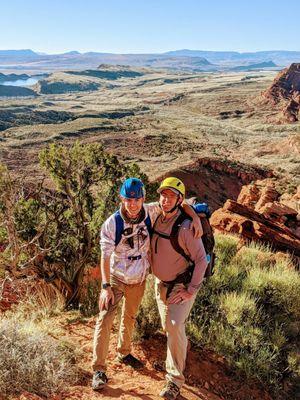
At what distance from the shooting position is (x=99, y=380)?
421cm

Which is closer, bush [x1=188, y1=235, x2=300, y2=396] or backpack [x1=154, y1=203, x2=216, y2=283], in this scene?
backpack [x1=154, y1=203, x2=216, y2=283]

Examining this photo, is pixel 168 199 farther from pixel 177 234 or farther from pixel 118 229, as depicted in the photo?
pixel 118 229

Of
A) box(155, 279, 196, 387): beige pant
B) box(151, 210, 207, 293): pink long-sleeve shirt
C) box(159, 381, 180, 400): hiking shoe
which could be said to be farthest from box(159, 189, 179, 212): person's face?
box(159, 381, 180, 400): hiking shoe

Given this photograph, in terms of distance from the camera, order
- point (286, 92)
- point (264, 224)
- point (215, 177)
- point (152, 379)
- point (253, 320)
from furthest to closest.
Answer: point (286, 92) → point (215, 177) → point (264, 224) → point (253, 320) → point (152, 379)

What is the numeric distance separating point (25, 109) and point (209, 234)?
276 feet

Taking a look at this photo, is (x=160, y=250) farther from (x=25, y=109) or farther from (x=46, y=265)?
(x=25, y=109)

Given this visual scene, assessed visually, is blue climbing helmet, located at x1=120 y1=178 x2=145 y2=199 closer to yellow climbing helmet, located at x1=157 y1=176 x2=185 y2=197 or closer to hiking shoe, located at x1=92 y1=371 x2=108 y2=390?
yellow climbing helmet, located at x1=157 y1=176 x2=185 y2=197

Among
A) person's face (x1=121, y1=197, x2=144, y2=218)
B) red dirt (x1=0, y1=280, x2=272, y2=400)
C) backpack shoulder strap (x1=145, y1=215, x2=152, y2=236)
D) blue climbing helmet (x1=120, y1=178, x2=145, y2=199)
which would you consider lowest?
red dirt (x1=0, y1=280, x2=272, y2=400)

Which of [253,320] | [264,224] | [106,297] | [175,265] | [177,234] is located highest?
[177,234]

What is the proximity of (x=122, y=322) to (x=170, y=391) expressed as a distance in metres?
0.83

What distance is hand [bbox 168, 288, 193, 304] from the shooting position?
4.17m

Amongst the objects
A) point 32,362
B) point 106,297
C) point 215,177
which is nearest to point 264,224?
point 106,297

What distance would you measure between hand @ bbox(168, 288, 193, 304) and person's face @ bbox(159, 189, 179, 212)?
30.5 inches

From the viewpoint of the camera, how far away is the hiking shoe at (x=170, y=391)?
4.21 metres
